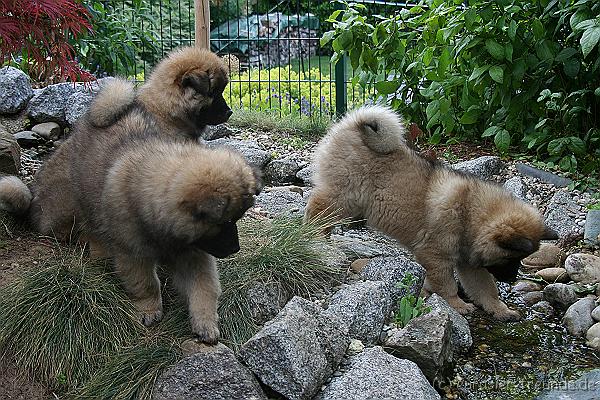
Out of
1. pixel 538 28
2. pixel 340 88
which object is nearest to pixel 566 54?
pixel 538 28

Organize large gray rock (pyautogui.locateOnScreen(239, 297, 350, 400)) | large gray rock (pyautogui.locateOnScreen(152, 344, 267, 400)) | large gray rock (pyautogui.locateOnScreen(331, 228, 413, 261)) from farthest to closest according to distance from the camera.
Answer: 1. large gray rock (pyautogui.locateOnScreen(331, 228, 413, 261))
2. large gray rock (pyautogui.locateOnScreen(239, 297, 350, 400))
3. large gray rock (pyautogui.locateOnScreen(152, 344, 267, 400))

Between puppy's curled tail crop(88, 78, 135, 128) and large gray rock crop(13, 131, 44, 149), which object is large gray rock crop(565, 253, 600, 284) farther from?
large gray rock crop(13, 131, 44, 149)

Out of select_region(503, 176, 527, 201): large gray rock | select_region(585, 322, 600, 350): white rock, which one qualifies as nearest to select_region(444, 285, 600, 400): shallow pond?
select_region(585, 322, 600, 350): white rock

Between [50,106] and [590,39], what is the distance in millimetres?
4602

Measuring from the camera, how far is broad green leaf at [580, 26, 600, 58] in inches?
222

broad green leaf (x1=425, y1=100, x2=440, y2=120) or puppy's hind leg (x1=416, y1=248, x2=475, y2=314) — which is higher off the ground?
broad green leaf (x1=425, y1=100, x2=440, y2=120)

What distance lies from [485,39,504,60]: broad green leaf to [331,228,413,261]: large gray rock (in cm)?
189

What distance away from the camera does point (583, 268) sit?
5.71 m

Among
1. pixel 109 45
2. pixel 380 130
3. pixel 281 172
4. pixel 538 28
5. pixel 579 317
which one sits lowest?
pixel 579 317

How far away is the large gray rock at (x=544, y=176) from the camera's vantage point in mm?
7273

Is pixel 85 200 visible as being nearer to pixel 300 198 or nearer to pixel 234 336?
pixel 234 336

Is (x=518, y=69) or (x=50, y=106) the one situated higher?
(x=518, y=69)

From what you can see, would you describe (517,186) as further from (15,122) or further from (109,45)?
(109,45)

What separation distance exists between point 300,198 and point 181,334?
279 cm
